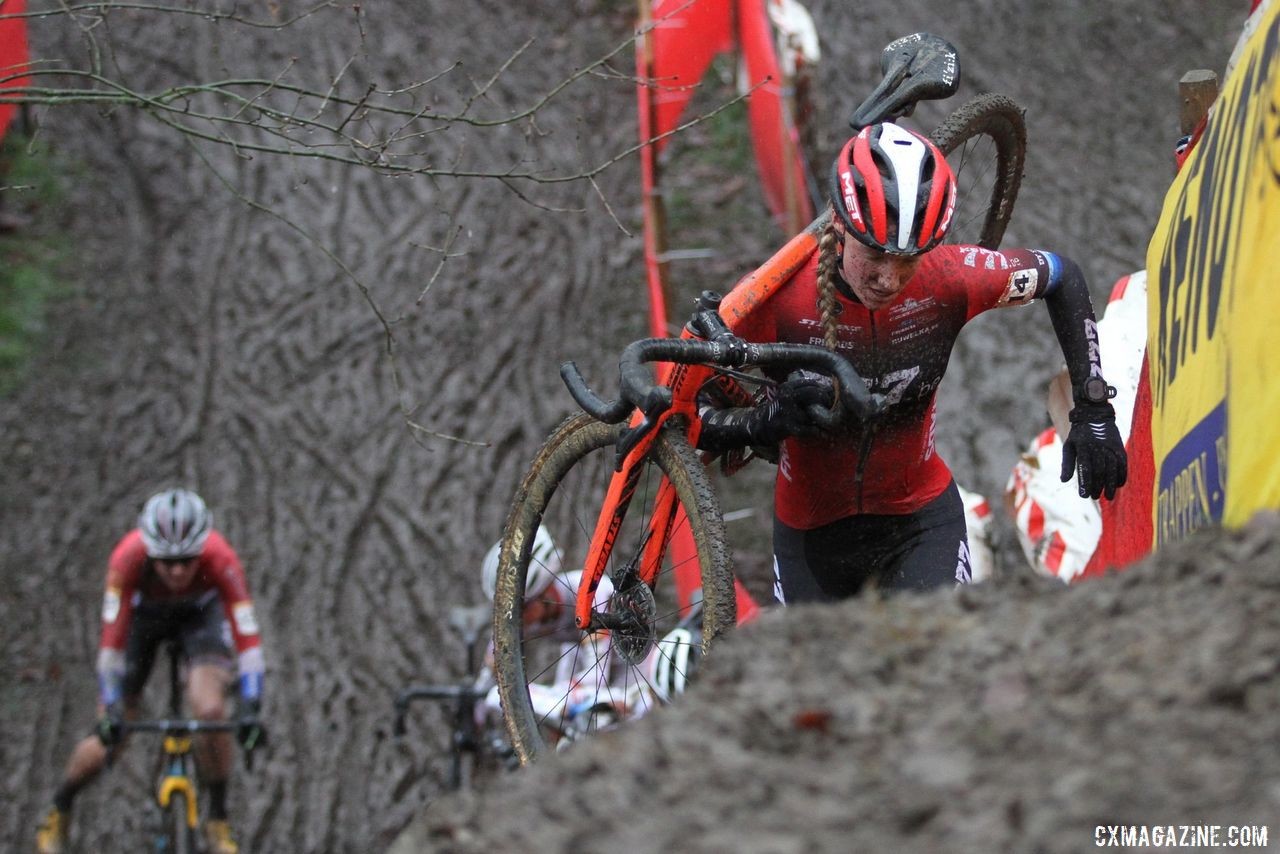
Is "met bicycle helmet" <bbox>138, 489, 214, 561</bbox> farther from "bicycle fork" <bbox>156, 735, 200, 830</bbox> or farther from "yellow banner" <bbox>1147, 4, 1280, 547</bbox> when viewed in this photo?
"yellow banner" <bbox>1147, 4, 1280, 547</bbox>

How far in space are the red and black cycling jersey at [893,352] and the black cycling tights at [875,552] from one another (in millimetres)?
55

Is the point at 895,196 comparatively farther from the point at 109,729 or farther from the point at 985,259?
the point at 109,729

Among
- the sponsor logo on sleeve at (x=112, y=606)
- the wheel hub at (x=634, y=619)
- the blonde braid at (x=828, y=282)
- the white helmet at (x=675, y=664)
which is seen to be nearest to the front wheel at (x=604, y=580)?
the wheel hub at (x=634, y=619)

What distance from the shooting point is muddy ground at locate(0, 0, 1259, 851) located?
991 centimetres

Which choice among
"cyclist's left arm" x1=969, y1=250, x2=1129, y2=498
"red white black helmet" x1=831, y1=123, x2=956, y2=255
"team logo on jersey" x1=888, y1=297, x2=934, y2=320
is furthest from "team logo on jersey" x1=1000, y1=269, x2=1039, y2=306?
"red white black helmet" x1=831, y1=123, x2=956, y2=255

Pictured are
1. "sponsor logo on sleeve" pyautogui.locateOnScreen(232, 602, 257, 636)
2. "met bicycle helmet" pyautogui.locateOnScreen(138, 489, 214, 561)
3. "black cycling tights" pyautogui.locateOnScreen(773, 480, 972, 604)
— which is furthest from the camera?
"sponsor logo on sleeve" pyautogui.locateOnScreen(232, 602, 257, 636)

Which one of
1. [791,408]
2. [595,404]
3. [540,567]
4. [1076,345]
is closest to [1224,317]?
[1076,345]

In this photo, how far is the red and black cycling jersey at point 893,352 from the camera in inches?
196

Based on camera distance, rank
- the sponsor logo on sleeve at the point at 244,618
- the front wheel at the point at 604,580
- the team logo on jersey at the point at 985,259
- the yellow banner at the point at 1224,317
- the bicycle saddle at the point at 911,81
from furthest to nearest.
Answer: the sponsor logo on sleeve at the point at 244,618 < the bicycle saddle at the point at 911,81 < the team logo on jersey at the point at 985,259 < the front wheel at the point at 604,580 < the yellow banner at the point at 1224,317

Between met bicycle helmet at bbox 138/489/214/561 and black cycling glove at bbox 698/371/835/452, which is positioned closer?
black cycling glove at bbox 698/371/835/452

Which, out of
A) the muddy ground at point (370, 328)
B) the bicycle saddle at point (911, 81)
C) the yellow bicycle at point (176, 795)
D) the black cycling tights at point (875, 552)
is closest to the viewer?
the black cycling tights at point (875, 552)

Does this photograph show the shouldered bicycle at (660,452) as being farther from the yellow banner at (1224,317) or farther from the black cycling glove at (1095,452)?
the yellow banner at (1224,317)

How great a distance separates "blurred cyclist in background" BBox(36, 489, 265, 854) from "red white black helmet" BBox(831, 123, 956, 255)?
17.2 feet

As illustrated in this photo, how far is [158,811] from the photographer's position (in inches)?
334
